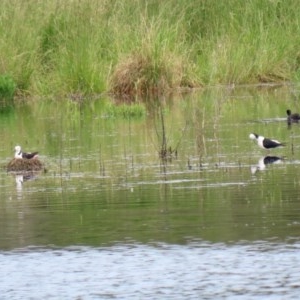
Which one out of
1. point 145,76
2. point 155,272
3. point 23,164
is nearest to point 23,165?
point 23,164

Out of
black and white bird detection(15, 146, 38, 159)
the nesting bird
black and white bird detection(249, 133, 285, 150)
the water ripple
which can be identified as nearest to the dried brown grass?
A: the nesting bird

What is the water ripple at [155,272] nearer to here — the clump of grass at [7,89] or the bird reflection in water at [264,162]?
the bird reflection in water at [264,162]

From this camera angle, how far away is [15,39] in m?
29.3

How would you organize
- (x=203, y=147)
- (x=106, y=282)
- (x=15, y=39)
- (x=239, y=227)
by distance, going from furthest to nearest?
(x=15, y=39) → (x=203, y=147) → (x=239, y=227) → (x=106, y=282)

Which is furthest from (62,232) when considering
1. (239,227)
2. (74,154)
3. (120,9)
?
(120,9)

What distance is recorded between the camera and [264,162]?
1623cm

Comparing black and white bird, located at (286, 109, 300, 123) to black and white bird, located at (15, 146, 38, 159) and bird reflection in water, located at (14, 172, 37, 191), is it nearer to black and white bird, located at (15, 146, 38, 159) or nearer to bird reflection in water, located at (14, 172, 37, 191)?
black and white bird, located at (15, 146, 38, 159)

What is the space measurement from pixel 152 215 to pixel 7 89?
16.5m

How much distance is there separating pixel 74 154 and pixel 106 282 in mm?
8409

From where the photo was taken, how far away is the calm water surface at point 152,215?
373 inches

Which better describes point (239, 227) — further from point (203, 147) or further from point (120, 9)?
point (120, 9)

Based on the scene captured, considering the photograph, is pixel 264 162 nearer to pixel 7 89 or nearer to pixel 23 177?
pixel 23 177

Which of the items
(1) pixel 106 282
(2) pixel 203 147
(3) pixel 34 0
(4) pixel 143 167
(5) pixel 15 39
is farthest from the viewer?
(3) pixel 34 0

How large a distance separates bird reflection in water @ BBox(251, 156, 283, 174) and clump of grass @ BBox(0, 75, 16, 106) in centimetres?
1214
